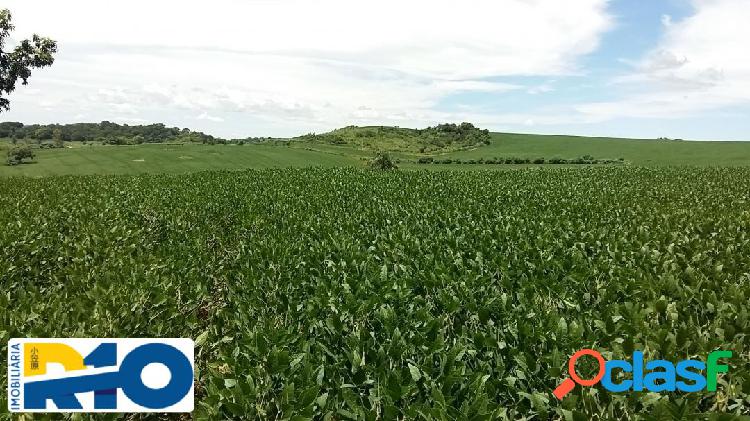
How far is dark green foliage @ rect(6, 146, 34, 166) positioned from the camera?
6650cm

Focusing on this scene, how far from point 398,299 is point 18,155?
81121 mm

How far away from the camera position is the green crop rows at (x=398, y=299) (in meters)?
5.12

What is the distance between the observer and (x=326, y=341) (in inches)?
273

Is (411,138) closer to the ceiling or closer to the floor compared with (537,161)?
closer to the ceiling

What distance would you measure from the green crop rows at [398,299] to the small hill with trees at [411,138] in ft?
350

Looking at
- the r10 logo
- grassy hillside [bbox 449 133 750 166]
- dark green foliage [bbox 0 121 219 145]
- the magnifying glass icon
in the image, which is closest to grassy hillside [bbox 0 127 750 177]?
grassy hillside [bbox 449 133 750 166]

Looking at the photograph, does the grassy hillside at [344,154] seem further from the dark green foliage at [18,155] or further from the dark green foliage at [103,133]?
the dark green foliage at [103,133]

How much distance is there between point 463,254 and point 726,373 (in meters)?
7.05

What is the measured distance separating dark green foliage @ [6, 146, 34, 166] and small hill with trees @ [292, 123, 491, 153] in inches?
2975

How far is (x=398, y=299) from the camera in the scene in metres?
7.99

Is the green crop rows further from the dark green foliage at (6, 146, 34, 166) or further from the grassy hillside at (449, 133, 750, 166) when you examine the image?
the grassy hillside at (449, 133, 750, 166)

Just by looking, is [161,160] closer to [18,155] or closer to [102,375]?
[18,155]

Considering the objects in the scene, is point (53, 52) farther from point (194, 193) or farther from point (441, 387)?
point (441, 387)

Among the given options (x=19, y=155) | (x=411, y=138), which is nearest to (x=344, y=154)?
(x=411, y=138)
